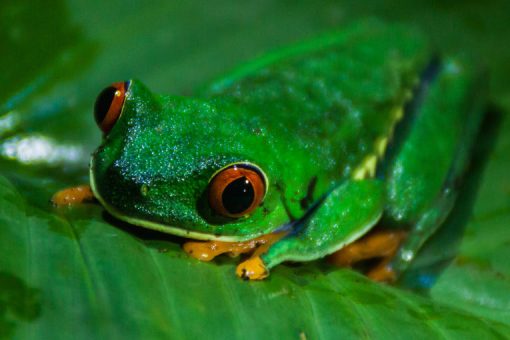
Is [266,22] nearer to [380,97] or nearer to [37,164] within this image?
[380,97]

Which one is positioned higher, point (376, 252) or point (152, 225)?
point (152, 225)

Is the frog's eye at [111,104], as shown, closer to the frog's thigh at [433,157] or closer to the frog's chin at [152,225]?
the frog's chin at [152,225]

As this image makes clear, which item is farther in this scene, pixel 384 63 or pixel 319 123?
pixel 384 63

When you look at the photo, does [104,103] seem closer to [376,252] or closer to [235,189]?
[235,189]

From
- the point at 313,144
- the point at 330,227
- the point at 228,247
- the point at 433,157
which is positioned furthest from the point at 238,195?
the point at 433,157

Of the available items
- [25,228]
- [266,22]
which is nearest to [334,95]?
[266,22]

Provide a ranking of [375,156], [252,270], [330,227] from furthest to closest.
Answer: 1. [375,156]
2. [330,227]
3. [252,270]

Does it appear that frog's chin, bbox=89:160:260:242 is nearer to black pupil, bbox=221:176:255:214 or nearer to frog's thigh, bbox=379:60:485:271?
black pupil, bbox=221:176:255:214
